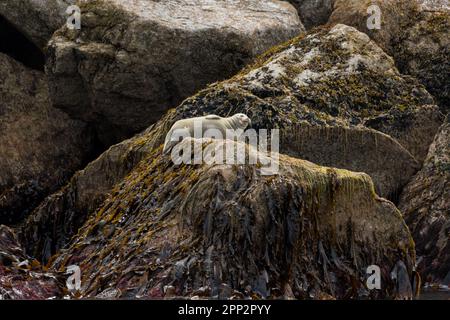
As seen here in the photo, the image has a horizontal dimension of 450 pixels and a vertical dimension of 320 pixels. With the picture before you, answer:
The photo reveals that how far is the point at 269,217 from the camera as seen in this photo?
1251cm

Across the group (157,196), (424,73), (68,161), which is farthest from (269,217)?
(68,161)

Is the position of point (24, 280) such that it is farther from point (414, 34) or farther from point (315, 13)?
point (315, 13)

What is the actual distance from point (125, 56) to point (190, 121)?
385 centimetres

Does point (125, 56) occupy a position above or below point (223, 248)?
above

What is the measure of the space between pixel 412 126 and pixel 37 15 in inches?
260

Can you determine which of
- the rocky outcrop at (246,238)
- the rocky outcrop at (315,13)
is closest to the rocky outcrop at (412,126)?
the rocky outcrop at (246,238)

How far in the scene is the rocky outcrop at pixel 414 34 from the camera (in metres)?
17.6

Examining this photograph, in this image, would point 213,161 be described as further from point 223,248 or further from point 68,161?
point 68,161

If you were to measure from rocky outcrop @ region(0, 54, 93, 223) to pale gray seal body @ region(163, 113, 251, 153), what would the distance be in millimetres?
4715

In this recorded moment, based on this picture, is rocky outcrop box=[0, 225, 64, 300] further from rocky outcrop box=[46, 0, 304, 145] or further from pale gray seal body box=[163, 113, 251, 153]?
rocky outcrop box=[46, 0, 304, 145]

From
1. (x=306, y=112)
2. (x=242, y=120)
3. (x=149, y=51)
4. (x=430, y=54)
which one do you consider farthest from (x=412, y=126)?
(x=149, y=51)

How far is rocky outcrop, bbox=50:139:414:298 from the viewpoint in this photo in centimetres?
1224

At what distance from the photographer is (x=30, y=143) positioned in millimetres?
19094

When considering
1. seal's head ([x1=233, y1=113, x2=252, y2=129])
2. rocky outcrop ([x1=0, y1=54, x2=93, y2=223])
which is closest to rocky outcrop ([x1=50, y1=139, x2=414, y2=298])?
seal's head ([x1=233, y1=113, x2=252, y2=129])
